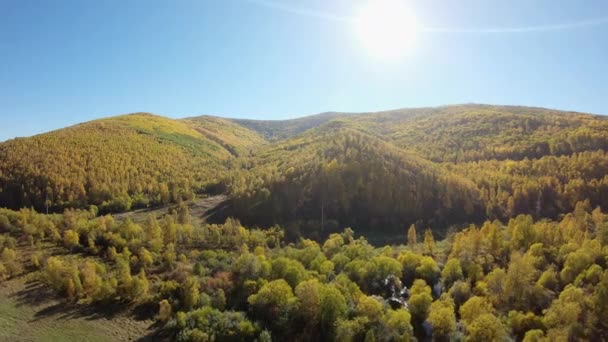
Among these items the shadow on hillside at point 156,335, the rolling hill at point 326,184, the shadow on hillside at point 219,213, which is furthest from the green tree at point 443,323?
the shadow on hillside at point 219,213

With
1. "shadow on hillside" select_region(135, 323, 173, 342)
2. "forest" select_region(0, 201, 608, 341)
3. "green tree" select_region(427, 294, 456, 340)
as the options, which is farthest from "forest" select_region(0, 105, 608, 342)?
"shadow on hillside" select_region(135, 323, 173, 342)

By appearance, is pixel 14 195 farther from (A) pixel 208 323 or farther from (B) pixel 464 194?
(B) pixel 464 194

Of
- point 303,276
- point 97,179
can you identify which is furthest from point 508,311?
point 97,179

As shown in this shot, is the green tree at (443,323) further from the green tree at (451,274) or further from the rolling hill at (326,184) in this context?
the rolling hill at (326,184)

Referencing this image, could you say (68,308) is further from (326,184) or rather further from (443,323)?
(326,184)

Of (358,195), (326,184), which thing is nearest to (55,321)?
(326,184)
